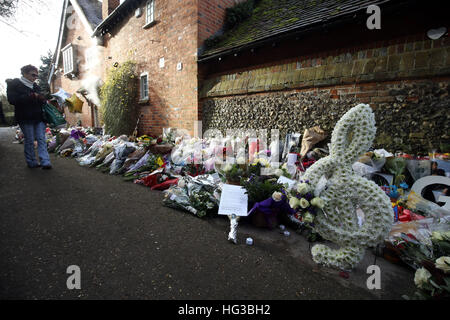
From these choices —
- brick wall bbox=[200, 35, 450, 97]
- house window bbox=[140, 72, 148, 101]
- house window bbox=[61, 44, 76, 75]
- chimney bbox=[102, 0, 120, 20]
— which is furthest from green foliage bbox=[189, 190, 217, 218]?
house window bbox=[61, 44, 76, 75]

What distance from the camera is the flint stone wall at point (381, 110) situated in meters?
3.41

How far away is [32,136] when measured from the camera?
195 inches

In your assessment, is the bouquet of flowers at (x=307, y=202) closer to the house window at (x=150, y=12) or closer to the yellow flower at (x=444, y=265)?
the yellow flower at (x=444, y=265)

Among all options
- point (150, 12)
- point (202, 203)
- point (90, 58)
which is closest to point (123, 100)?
point (150, 12)

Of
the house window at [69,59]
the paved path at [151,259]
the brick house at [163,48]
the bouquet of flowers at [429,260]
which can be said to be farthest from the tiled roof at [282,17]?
the house window at [69,59]

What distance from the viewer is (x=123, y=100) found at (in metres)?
9.41

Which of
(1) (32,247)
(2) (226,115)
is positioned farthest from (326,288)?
(2) (226,115)

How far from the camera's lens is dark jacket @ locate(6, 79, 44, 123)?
15.1 feet

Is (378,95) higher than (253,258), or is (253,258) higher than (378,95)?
(378,95)

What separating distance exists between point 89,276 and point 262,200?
2052mm

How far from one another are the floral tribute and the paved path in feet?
0.76

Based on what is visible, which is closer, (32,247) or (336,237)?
(336,237)

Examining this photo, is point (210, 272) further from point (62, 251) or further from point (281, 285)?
point (62, 251)

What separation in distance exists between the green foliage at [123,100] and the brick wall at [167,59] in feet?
1.17
